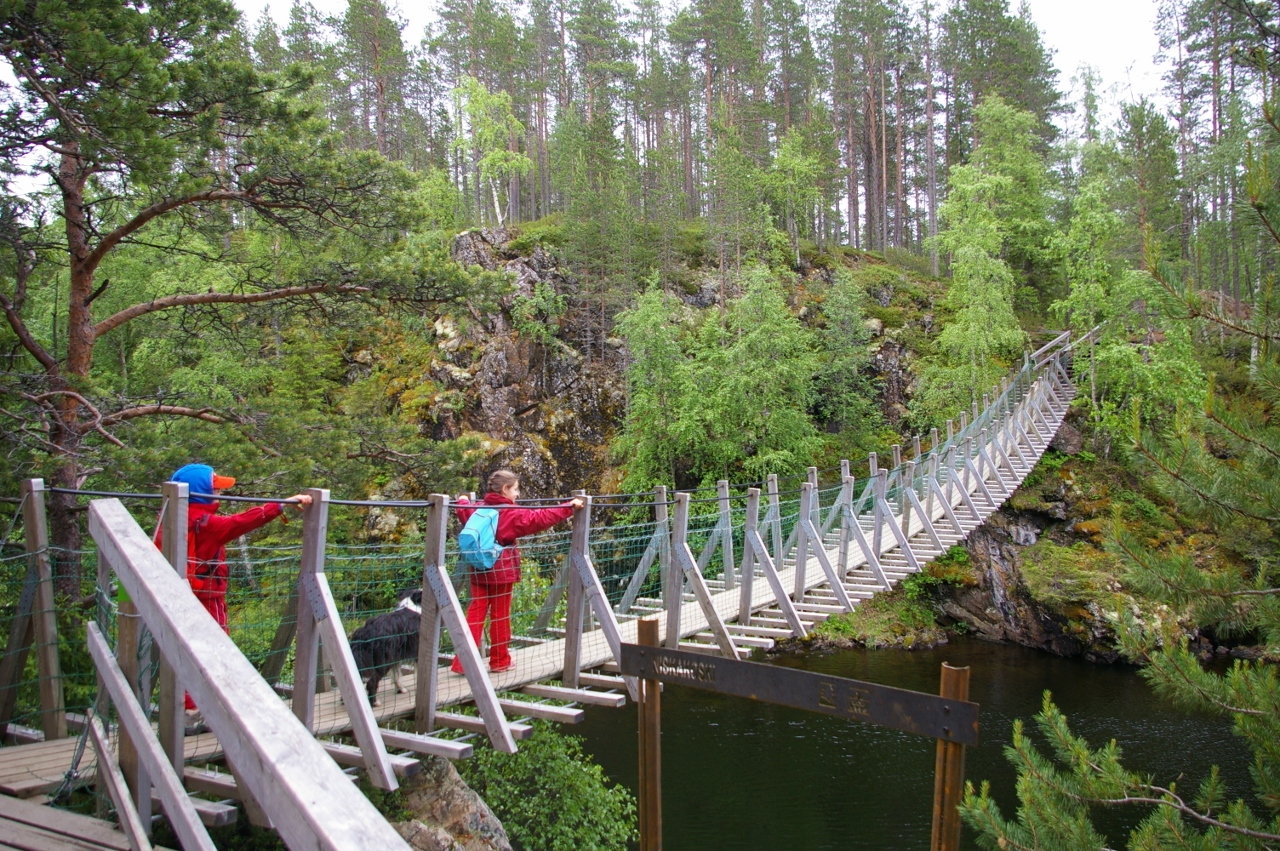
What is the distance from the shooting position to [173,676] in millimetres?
2258

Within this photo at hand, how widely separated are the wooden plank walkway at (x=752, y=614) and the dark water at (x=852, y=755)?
2.15 m

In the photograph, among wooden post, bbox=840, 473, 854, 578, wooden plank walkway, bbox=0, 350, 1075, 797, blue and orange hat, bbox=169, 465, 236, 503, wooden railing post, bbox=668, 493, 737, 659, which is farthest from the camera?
wooden post, bbox=840, 473, 854, 578

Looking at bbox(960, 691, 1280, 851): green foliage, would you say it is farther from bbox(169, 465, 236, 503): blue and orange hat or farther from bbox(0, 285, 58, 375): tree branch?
bbox(0, 285, 58, 375): tree branch

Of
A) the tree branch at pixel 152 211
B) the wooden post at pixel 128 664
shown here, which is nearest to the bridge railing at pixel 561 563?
the wooden post at pixel 128 664

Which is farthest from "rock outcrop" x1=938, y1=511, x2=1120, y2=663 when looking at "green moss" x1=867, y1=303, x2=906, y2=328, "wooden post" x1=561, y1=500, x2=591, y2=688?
"wooden post" x1=561, y1=500, x2=591, y2=688

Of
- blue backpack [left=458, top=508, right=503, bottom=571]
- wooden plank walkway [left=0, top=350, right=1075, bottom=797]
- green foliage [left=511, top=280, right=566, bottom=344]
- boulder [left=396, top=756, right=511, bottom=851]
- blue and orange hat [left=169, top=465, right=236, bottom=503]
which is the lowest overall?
boulder [left=396, top=756, right=511, bottom=851]

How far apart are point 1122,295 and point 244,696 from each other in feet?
50.4

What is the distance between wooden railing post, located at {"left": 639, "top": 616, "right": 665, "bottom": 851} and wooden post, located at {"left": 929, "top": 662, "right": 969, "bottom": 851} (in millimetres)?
996

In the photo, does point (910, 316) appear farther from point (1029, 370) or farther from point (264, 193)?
point (264, 193)

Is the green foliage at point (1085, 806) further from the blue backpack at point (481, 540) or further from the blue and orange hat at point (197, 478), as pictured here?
the blue and orange hat at point (197, 478)

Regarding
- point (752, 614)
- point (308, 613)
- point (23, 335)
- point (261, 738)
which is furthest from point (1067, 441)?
point (261, 738)

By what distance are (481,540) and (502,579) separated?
249 millimetres

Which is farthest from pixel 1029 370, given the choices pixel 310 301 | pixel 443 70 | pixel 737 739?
pixel 443 70

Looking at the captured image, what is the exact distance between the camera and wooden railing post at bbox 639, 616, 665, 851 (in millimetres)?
2891
